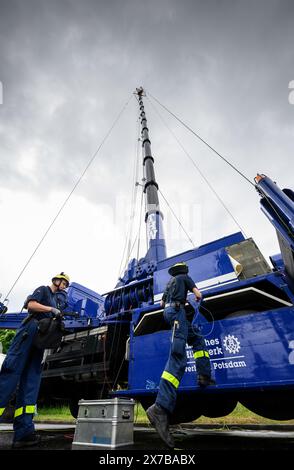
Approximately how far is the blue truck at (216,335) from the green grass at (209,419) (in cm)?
129

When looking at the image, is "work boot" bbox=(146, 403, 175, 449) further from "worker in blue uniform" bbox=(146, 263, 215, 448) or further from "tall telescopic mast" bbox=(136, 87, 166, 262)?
"tall telescopic mast" bbox=(136, 87, 166, 262)

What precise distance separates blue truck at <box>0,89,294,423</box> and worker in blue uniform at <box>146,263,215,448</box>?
0.25 meters

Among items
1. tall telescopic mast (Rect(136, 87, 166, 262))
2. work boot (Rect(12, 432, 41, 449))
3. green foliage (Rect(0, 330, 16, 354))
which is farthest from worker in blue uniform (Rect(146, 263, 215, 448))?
green foliage (Rect(0, 330, 16, 354))

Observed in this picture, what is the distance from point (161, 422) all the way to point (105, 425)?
1.72 feet

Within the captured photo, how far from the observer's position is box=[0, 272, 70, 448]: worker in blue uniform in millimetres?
2682

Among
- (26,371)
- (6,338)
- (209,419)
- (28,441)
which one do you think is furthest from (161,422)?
(6,338)

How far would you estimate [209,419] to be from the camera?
6.65 meters

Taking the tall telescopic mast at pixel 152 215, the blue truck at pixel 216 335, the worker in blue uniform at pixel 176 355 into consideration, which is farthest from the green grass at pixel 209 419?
the tall telescopic mast at pixel 152 215

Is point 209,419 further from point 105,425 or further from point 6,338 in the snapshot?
point 6,338

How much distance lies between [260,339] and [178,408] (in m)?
1.81

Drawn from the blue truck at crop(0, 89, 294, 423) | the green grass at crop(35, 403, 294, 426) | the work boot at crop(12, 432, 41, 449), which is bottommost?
the work boot at crop(12, 432, 41, 449)

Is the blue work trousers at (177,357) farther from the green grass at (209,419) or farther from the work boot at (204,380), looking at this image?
the green grass at (209,419)

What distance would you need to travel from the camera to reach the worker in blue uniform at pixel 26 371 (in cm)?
268
